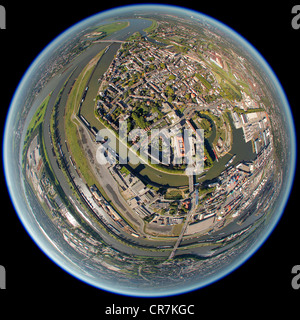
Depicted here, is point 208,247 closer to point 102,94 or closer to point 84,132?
point 84,132

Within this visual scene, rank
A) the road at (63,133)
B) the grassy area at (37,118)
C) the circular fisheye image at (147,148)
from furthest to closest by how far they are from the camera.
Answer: the grassy area at (37,118), the road at (63,133), the circular fisheye image at (147,148)

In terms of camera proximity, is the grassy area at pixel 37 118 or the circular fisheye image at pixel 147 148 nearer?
the circular fisheye image at pixel 147 148

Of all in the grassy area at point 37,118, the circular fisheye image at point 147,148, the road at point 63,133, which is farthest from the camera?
the grassy area at point 37,118

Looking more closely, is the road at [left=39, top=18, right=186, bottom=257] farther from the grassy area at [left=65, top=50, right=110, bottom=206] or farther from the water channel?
the water channel

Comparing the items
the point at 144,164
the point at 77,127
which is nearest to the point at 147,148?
the point at 144,164

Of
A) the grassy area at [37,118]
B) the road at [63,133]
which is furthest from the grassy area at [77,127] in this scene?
the grassy area at [37,118]

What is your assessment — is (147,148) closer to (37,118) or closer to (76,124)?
(76,124)

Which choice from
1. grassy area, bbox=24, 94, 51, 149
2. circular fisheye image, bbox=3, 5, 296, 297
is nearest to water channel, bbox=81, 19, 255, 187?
circular fisheye image, bbox=3, 5, 296, 297

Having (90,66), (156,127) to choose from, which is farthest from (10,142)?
(156,127)

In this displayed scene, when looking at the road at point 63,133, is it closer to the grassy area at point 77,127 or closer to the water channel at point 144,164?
the grassy area at point 77,127

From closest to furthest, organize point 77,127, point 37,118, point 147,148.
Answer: point 147,148 < point 77,127 < point 37,118
